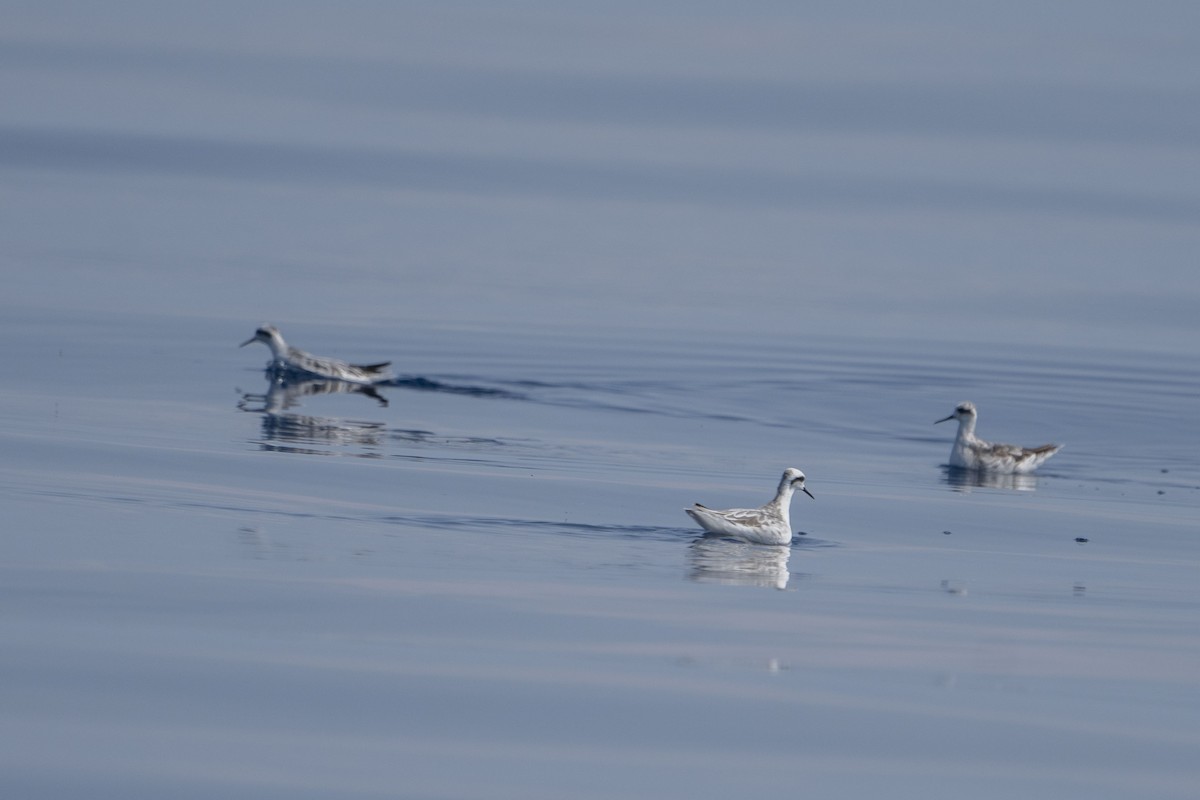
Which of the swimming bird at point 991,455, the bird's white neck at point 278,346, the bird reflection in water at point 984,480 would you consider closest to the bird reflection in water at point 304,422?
the bird's white neck at point 278,346

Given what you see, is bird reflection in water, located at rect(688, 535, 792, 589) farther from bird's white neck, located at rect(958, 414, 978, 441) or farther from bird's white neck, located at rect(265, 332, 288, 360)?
bird's white neck, located at rect(265, 332, 288, 360)

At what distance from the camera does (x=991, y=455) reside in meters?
18.1

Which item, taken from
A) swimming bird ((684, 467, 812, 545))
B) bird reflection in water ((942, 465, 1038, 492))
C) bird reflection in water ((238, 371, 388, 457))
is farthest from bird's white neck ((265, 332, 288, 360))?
swimming bird ((684, 467, 812, 545))

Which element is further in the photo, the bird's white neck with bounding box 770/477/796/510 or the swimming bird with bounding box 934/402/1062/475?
the swimming bird with bounding box 934/402/1062/475

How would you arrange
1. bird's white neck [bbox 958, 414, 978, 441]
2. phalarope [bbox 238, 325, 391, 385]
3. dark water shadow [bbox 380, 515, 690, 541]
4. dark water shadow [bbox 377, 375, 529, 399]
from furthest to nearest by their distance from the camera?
phalarope [bbox 238, 325, 391, 385] < dark water shadow [bbox 377, 375, 529, 399] < bird's white neck [bbox 958, 414, 978, 441] < dark water shadow [bbox 380, 515, 690, 541]

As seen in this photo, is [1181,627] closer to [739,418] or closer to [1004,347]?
[739,418]

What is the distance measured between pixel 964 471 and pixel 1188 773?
10.4 meters

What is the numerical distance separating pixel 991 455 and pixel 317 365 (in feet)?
29.3

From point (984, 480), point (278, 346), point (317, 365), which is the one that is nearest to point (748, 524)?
point (984, 480)

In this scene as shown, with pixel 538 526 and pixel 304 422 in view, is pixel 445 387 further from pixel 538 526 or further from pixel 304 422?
pixel 538 526

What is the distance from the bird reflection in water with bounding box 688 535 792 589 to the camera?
1148cm

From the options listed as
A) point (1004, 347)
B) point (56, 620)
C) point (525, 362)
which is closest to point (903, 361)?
point (1004, 347)

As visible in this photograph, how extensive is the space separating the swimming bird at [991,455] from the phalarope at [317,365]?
7277 mm

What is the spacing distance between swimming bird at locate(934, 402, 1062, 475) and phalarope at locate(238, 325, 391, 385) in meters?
7.28
